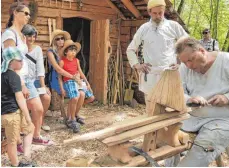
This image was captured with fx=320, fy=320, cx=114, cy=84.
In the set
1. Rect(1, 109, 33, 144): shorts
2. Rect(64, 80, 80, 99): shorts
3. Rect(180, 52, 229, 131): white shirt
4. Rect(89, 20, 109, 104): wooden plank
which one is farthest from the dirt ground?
Rect(180, 52, 229, 131): white shirt

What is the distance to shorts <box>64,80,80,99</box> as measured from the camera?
6.23m

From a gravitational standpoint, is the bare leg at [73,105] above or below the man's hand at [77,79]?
below

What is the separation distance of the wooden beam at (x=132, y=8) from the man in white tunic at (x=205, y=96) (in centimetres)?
524

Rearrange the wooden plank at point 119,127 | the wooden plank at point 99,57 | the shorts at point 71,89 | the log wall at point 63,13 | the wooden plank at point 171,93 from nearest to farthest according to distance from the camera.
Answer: the wooden plank at point 119,127 → the wooden plank at point 171,93 → the shorts at point 71,89 → the log wall at point 63,13 → the wooden plank at point 99,57

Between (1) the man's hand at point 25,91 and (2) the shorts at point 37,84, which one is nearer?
(1) the man's hand at point 25,91

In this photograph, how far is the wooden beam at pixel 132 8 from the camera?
8243 mm

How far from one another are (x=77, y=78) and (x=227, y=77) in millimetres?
3699

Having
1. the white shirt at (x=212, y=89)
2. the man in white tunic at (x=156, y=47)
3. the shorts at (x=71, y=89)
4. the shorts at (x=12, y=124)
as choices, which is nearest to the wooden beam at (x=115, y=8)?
the shorts at (x=71, y=89)

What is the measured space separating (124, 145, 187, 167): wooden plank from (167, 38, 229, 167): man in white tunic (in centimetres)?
18

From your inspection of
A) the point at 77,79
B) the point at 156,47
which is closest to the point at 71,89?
the point at 77,79

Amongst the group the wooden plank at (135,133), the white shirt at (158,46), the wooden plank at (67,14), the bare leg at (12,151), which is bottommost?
the bare leg at (12,151)

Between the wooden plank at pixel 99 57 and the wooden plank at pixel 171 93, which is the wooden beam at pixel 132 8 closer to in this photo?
the wooden plank at pixel 99 57

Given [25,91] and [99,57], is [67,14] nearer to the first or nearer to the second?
[99,57]

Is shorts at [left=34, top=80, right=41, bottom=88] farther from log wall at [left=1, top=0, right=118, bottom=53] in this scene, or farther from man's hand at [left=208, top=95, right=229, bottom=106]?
man's hand at [left=208, top=95, right=229, bottom=106]
